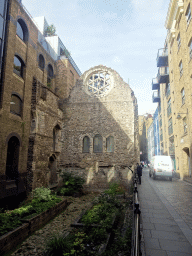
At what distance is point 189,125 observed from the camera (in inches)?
644

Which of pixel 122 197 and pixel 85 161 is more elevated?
pixel 85 161

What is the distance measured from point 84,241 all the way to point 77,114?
12.4 meters

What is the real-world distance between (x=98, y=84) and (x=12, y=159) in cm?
1009

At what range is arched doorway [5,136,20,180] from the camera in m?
10.7

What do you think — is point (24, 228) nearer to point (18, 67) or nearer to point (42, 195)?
point (42, 195)

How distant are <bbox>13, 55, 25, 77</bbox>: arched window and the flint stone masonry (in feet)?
18.5

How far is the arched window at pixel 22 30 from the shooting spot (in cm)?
1226

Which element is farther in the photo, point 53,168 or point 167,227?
point 53,168

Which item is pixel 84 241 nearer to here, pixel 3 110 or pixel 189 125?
pixel 3 110

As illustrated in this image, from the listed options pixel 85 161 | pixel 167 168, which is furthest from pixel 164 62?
pixel 85 161

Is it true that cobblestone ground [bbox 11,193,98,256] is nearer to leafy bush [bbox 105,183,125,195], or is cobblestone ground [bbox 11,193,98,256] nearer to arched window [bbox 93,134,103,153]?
leafy bush [bbox 105,183,125,195]

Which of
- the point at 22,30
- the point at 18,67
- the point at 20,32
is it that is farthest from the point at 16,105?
the point at 22,30

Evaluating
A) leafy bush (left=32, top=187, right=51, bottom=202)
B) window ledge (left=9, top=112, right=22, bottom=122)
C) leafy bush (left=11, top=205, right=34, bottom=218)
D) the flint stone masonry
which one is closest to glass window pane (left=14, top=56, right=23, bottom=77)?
window ledge (left=9, top=112, right=22, bottom=122)

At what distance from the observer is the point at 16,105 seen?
11516 millimetres
